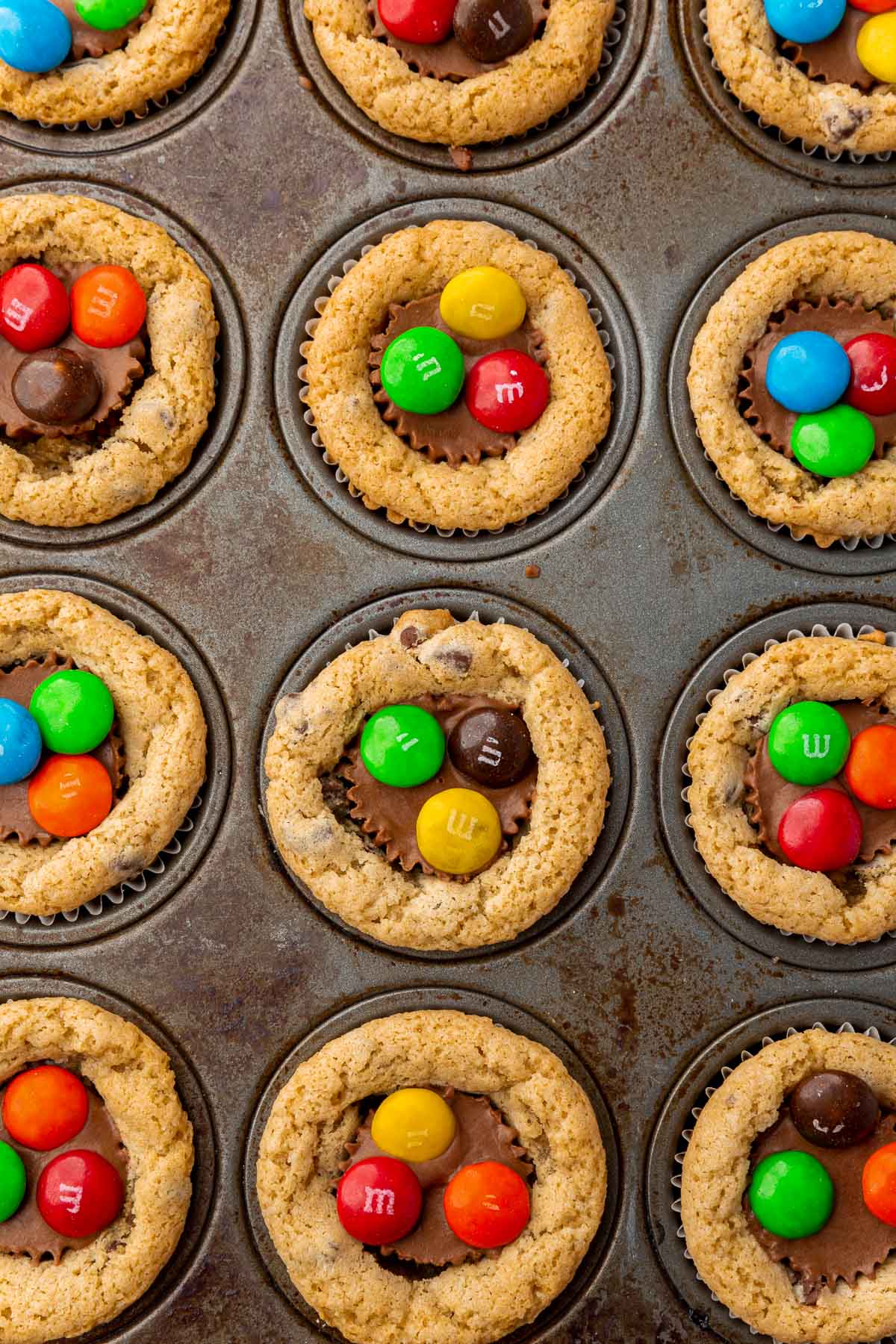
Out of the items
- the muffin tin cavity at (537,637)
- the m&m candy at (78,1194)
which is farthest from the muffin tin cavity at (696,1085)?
the m&m candy at (78,1194)

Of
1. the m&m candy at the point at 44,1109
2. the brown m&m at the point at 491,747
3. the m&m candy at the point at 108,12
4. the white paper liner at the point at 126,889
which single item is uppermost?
the m&m candy at the point at 108,12

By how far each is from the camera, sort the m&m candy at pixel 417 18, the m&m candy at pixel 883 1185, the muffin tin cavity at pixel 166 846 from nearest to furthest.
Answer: the m&m candy at pixel 883 1185, the m&m candy at pixel 417 18, the muffin tin cavity at pixel 166 846

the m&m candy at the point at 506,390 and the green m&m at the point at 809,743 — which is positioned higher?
the m&m candy at the point at 506,390

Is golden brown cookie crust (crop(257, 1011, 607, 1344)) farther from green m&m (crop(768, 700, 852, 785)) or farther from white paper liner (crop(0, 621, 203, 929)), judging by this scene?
green m&m (crop(768, 700, 852, 785))

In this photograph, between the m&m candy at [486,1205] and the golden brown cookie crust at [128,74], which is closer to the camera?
the m&m candy at [486,1205]

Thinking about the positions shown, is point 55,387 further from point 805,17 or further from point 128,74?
point 805,17

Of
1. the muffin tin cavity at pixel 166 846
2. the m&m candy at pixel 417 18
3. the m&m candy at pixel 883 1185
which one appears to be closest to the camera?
the m&m candy at pixel 883 1185

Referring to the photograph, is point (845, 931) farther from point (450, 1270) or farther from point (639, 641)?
point (450, 1270)

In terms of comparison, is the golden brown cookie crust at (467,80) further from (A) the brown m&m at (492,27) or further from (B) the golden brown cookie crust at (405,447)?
(B) the golden brown cookie crust at (405,447)

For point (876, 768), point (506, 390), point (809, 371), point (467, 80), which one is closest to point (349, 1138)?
point (876, 768)
